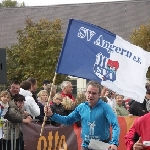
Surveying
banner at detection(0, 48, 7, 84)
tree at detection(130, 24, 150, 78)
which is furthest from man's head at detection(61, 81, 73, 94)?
tree at detection(130, 24, 150, 78)

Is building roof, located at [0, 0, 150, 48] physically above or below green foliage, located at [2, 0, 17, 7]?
below

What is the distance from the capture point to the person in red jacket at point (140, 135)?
559cm

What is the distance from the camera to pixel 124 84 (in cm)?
838

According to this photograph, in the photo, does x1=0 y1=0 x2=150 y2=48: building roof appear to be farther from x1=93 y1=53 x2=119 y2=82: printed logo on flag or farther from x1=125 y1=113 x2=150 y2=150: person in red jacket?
x1=125 y1=113 x2=150 y2=150: person in red jacket

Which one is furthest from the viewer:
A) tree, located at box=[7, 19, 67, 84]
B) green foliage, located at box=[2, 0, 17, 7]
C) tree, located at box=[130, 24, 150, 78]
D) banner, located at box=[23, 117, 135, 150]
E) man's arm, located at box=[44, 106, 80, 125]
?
green foliage, located at box=[2, 0, 17, 7]

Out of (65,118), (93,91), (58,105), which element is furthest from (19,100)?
(93,91)

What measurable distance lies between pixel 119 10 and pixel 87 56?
4934 centimetres

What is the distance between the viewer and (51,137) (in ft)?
35.7

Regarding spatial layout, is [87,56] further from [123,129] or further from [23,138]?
[123,129]

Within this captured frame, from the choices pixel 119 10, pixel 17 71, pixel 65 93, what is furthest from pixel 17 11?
pixel 65 93

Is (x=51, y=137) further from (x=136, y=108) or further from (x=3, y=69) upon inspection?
(x=136, y=108)

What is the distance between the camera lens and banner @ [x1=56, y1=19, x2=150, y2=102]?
27.2ft

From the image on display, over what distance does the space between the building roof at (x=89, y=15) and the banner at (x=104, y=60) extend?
43.5m

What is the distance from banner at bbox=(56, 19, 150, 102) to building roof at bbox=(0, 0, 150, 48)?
143ft
